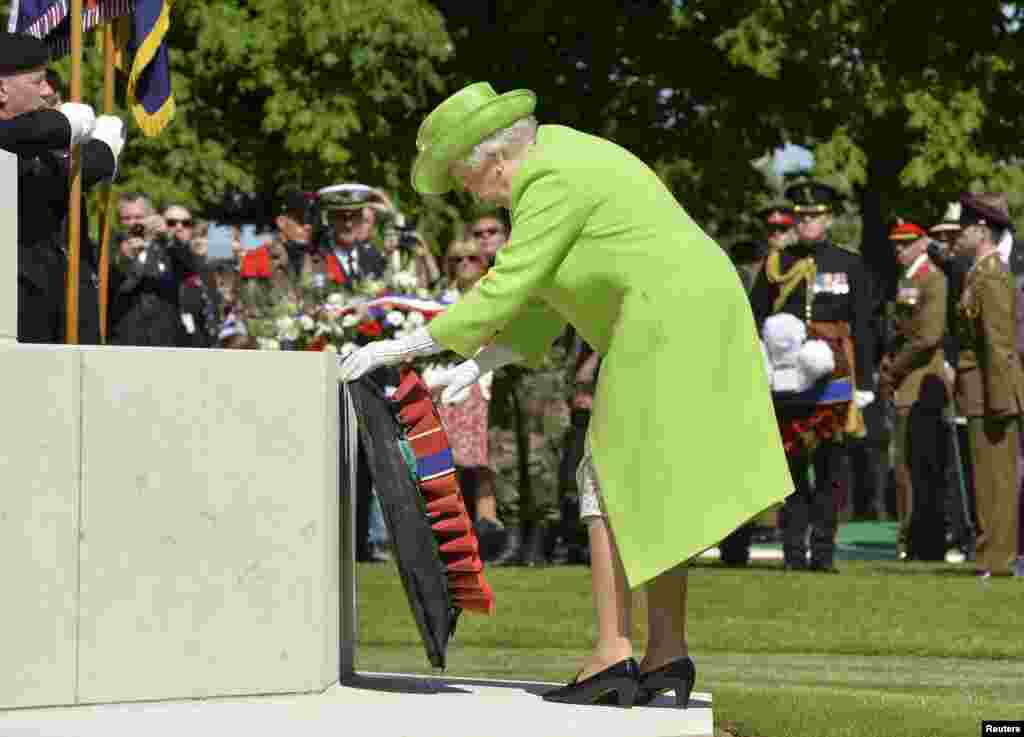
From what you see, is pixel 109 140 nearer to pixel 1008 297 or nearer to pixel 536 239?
pixel 536 239

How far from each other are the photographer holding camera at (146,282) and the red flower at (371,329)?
3.28 feet

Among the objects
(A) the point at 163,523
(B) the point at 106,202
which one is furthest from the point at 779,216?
(A) the point at 163,523

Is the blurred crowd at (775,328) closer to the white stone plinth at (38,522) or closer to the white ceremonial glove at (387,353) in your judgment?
the white ceremonial glove at (387,353)

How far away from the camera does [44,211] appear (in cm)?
911

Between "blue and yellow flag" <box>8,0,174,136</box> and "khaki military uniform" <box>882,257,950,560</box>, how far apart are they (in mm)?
6276

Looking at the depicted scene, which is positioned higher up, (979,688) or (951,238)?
(951,238)

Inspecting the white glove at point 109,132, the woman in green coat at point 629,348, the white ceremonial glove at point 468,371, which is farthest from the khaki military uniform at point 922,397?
the woman in green coat at point 629,348

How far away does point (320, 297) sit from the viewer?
1432 centimetres

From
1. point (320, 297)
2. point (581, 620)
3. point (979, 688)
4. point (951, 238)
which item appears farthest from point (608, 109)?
point (979, 688)

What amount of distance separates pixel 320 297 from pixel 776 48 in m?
9.21

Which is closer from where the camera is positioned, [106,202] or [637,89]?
[106,202]

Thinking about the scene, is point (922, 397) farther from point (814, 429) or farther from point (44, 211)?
point (44, 211)

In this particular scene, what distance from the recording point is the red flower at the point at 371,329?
14008 mm

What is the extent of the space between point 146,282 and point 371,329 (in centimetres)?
126
